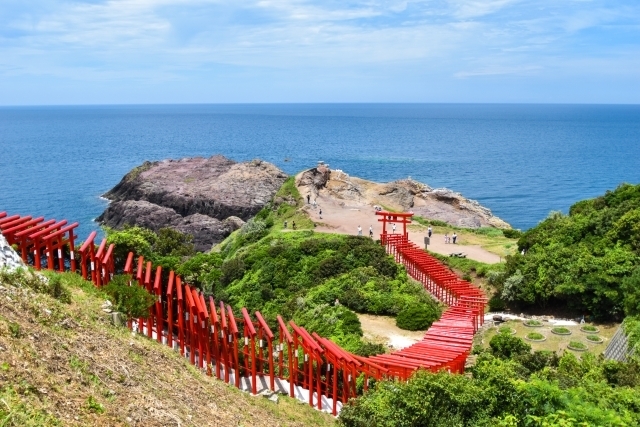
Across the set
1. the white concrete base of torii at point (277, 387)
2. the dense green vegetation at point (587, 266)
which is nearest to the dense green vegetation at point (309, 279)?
the white concrete base of torii at point (277, 387)

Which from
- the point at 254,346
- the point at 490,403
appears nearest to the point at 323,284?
the point at 254,346

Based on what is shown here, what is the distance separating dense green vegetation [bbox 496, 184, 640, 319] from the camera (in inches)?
1026

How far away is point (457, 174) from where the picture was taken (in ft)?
368

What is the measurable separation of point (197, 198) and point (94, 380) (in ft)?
202

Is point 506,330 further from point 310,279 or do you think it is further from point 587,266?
point 310,279

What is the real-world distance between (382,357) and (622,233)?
16268 mm

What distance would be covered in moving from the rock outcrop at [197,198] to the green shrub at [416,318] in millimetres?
37245

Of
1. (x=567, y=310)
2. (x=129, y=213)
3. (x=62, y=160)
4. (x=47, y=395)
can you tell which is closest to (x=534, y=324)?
(x=567, y=310)

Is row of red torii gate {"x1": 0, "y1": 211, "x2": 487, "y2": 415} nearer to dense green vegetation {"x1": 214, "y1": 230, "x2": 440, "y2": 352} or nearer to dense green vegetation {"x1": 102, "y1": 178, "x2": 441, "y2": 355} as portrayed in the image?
dense green vegetation {"x1": 102, "y1": 178, "x2": 441, "y2": 355}

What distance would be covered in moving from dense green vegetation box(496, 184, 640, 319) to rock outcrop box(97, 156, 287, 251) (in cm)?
3725

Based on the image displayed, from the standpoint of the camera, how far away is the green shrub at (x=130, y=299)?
18328 millimetres

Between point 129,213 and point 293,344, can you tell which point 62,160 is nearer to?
point 129,213

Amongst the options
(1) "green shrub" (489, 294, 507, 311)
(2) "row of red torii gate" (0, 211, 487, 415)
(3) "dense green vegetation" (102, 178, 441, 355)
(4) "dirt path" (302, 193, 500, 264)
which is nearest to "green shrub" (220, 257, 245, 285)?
(3) "dense green vegetation" (102, 178, 441, 355)

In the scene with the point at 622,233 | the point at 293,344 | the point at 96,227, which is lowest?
the point at 96,227
